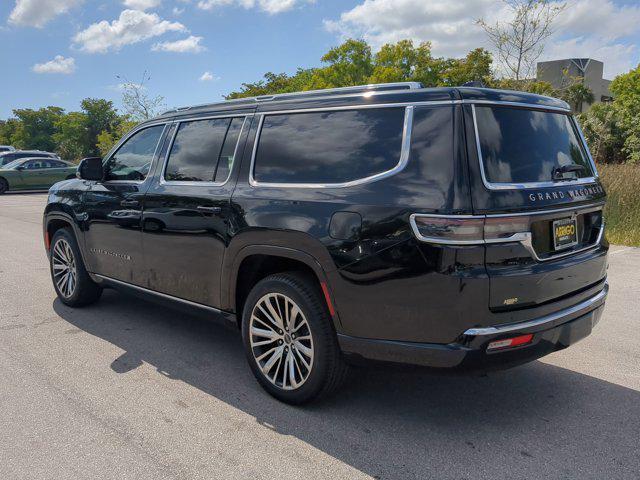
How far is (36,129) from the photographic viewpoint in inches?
2682

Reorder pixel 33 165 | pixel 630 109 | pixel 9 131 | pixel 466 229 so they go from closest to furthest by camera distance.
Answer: pixel 466 229 < pixel 33 165 < pixel 630 109 < pixel 9 131

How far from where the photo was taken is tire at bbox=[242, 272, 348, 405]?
3199mm

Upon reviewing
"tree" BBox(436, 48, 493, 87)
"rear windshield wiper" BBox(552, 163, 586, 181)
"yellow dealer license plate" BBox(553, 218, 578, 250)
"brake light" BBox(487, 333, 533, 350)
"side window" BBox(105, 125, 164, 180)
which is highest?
"tree" BBox(436, 48, 493, 87)

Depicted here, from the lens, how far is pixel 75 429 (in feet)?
10.3

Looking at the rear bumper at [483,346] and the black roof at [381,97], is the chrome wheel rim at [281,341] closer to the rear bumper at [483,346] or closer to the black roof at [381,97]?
the rear bumper at [483,346]

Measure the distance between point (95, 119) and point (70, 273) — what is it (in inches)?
2280

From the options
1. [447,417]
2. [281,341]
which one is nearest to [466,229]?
[447,417]

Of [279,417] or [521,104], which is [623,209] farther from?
[279,417]

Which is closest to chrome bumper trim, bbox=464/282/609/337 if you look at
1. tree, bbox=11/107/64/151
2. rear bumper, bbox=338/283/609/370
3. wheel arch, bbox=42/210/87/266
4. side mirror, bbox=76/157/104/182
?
rear bumper, bbox=338/283/609/370

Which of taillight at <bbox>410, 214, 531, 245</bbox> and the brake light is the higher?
taillight at <bbox>410, 214, 531, 245</bbox>

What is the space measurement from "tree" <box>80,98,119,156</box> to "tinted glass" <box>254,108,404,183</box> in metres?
58.0

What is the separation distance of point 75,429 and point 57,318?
2479 mm

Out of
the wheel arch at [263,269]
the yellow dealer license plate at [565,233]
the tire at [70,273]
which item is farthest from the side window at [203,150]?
the yellow dealer license plate at [565,233]

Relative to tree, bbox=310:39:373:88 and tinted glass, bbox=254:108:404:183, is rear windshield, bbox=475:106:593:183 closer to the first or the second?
tinted glass, bbox=254:108:404:183
